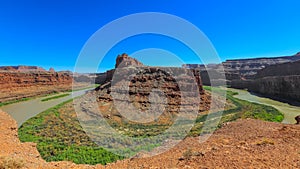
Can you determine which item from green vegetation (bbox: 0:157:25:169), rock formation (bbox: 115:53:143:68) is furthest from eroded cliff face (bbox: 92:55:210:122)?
green vegetation (bbox: 0:157:25:169)

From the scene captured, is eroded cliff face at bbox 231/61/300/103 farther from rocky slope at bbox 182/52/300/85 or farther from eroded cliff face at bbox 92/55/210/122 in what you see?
eroded cliff face at bbox 92/55/210/122

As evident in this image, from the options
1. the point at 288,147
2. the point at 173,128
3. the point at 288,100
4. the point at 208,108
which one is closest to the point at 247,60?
the point at 288,100

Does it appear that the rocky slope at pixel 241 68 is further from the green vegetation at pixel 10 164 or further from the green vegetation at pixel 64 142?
the green vegetation at pixel 10 164

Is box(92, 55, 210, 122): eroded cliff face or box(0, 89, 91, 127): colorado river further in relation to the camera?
box(0, 89, 91, 127): colorado river

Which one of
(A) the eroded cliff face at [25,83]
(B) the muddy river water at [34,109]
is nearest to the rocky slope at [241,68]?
(B) the muddy river water at [34,109]

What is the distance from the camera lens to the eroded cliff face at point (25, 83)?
49.3 m

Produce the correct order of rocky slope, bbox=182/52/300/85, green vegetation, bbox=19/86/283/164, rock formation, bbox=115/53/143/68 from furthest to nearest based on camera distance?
rocky slope, bbox=182/52/300/85
rock formation, bbox=115/53/143/68
green vegetation, bbox=19/86/283/164

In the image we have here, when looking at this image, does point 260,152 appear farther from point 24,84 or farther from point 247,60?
point 247,60

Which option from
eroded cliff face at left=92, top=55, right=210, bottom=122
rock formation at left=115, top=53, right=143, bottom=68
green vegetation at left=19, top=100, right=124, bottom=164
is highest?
rock formation at left=115, top=53, right=143, bottom=68

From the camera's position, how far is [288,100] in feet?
130

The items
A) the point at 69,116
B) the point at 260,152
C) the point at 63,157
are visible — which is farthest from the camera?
the point at 69,116

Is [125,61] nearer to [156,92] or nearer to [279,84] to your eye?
[156,92]

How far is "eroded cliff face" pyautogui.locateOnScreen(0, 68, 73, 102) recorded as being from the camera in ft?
162

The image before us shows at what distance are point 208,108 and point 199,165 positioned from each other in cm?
2231
